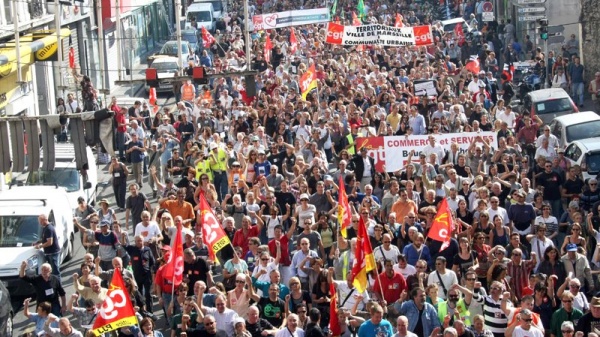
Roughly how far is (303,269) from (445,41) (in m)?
28.7

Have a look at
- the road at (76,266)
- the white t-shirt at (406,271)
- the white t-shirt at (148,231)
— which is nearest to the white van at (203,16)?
the road at (76,266)

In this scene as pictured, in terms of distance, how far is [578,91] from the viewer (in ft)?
124

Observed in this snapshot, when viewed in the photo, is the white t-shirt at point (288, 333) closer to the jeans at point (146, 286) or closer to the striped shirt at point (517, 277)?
the striped shirt at point (517, 277)

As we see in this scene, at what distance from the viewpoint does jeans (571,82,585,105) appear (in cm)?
3775

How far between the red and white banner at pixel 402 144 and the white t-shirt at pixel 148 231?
18.8 feet

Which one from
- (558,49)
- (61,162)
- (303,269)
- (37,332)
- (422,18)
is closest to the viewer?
(37,332)

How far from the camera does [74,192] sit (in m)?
26.2

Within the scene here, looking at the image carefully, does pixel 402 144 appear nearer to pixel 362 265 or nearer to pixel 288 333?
pixel 362 265

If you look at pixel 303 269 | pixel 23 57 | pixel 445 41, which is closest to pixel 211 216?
pixel 303 269

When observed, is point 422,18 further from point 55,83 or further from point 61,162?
point 61,162

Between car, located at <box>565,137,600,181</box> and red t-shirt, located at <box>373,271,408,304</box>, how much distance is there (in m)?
7.22

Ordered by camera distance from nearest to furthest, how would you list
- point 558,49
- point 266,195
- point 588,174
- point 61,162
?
point 266,195 < point 588,174 < point 61,162 < point 558,49

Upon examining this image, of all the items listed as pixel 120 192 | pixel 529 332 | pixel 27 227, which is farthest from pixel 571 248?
Answer: pixel 120 192

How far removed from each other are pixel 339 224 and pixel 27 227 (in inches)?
189
